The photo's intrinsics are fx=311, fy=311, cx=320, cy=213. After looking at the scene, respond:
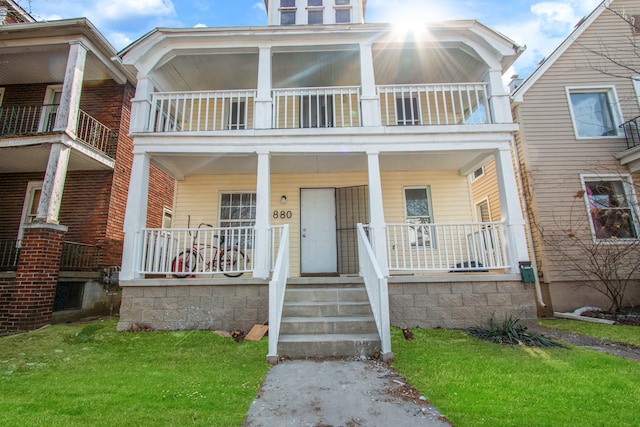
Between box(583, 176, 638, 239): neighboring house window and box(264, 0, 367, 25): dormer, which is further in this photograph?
box(264, 0, 367, 25): dormer

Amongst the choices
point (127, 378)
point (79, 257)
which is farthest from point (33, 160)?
point (127, 378)

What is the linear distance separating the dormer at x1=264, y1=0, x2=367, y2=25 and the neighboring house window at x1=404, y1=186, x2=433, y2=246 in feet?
17.4

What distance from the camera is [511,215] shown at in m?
5.68

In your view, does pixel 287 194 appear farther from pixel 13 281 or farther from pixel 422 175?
pixel 13 281

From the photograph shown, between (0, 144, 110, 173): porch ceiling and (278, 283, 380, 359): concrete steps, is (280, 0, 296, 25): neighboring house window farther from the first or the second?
(278, 283, 380, 359): concrete steps

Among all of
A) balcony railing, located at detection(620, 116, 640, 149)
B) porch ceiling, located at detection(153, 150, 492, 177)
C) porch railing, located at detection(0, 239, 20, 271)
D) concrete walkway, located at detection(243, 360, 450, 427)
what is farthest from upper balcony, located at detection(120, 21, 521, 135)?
porch railing, located at detection(0, 239, 20, 271)

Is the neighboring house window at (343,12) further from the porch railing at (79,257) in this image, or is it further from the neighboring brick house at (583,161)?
the porch railing at (79,257)

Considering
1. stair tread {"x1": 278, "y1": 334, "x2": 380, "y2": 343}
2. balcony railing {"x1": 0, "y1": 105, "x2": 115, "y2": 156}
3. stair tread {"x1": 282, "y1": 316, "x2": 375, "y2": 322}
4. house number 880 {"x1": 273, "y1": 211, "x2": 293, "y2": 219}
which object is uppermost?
balcony railing {"x1": 0, "y1": 105, "x2": 115, "y2": 156}

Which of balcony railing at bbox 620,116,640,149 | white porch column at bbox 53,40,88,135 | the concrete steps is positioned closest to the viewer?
the concrete steps

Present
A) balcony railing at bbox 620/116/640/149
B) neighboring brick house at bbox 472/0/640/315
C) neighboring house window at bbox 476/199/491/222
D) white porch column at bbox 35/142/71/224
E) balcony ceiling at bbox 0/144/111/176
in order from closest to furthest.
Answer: white porch column at bbox 35/142/71/224, balcony ceiling at bbox 0/144/111/176, neighboring brick house at bbox 472/0/640/315, balcony railing at bbox 620/116/640/149, neighboring house window at bbox 476/199/491/222

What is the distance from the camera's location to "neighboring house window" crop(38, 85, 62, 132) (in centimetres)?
827

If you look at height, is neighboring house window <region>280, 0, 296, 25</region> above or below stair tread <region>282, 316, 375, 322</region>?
above

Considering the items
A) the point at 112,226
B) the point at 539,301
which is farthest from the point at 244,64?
the point at 539,301

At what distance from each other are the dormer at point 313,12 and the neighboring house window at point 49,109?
6.38m
